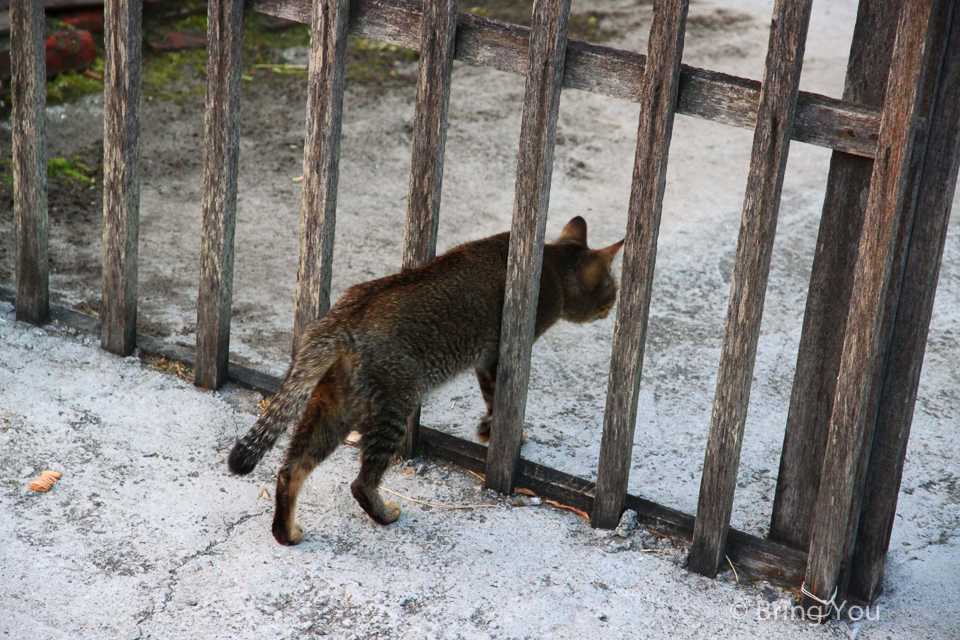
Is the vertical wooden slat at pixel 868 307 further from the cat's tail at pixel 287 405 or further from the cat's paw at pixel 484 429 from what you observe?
the cat's tail at pixel 287 405

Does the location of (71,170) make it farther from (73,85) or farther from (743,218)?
(743,218)

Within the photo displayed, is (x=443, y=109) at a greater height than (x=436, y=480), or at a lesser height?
greater

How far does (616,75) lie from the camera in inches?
126

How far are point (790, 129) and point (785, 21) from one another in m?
0.32

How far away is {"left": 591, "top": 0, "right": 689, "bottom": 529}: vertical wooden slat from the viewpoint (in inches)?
119

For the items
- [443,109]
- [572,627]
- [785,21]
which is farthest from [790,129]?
[572,627]

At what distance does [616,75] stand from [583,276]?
1395 millimetres

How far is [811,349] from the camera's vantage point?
3.27m

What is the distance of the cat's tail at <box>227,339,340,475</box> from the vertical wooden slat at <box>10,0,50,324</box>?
1.82m

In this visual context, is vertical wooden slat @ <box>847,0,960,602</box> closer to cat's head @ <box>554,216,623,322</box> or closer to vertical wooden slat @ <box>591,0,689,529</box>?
vertical wooden slat @ <box>591,0,689,529</box>

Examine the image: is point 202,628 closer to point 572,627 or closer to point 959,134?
point 572,627

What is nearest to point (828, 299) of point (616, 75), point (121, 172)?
point (616, 75)

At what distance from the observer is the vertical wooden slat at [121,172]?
401 cm

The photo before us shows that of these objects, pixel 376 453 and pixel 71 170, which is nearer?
pixel 376 453
